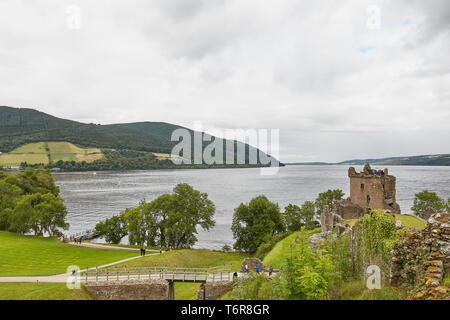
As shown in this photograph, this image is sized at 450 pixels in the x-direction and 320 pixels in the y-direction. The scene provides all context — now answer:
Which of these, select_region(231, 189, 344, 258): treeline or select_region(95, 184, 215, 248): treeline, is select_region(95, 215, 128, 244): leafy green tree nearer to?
select_region(95, 184, 215, 248): treeline

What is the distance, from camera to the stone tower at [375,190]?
39.8 metres

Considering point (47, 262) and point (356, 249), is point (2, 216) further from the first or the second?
point (356, 249)

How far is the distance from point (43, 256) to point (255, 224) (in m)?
31.3

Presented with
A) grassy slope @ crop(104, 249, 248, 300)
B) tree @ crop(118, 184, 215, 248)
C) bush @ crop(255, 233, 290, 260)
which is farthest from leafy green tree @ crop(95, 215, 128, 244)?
bush @ crop(255, 233, 290, 260)

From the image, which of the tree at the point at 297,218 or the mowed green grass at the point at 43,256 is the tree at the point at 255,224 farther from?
the mowed green grass at the point at 43,256

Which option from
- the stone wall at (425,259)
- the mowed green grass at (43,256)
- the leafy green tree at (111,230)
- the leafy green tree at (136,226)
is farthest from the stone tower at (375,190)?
the leafy green tree at (111,230)

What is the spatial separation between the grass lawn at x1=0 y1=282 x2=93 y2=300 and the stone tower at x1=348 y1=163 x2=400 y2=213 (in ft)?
124

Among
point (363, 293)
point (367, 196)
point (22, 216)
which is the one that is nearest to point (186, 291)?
point (363, 293)

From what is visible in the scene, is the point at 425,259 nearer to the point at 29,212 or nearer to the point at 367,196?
the point at 367,196

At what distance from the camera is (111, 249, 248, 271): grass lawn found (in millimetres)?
32469

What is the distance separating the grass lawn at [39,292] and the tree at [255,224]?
102 ft
